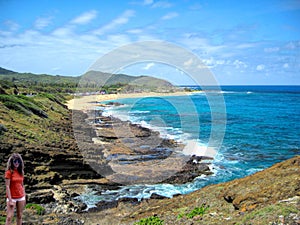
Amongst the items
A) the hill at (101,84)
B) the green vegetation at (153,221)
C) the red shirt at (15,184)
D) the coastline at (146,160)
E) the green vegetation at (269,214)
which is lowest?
the coastline at (146,160)

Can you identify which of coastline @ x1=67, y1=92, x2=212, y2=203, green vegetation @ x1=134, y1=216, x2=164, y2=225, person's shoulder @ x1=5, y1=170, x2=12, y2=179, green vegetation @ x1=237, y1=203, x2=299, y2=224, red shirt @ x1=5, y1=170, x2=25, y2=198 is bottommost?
coastline @ x1=67, y1=92, x2=212, y2=203

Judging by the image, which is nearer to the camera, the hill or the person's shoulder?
the person's shoulder

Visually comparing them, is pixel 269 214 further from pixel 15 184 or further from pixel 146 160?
pixel 146 160

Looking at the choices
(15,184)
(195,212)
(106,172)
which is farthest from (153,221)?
(106,172)

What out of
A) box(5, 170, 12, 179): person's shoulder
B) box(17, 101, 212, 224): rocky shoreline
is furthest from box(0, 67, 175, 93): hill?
box(5, 170, 12, 179): person's shoulder

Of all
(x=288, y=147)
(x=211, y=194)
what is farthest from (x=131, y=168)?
(x=288, y=147)

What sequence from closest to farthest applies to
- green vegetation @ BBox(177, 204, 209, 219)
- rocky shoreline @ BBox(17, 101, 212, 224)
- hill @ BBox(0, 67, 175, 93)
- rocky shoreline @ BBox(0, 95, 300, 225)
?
rocky shoreline @ BBox(0, 95, 300, 225)
green vegetation @ BBox(177, 204, 209, 219)
rocky shoreline @ BBox(17, 101, 212, 224)
hill @ BBox(0, 67, 175, 93)

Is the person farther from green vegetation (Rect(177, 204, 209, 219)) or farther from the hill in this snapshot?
the hill

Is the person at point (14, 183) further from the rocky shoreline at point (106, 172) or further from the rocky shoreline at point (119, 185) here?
the rocky shoreline at point (106, 172)

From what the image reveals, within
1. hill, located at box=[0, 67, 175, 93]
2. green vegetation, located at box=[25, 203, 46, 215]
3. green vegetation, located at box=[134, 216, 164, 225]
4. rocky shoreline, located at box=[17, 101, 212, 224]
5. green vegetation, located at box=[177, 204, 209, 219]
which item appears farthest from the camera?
hill, located at box=[0, 67, 175, 93]

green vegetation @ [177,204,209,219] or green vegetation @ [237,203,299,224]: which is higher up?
green vegetation @ [237,203,299,224]

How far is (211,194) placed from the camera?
9562 millimetres

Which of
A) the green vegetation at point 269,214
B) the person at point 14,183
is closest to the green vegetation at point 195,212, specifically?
the green vegetation at point 269,214

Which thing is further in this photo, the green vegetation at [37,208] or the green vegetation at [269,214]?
the green vegetation at [37,208]
